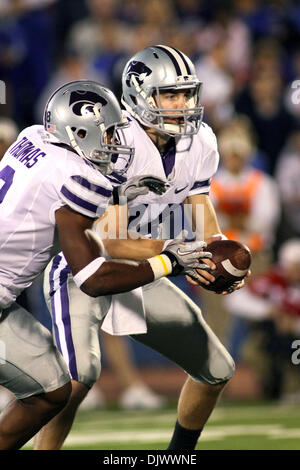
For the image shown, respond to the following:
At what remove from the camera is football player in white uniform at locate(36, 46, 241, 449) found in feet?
12.6

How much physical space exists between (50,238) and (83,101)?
0.51m

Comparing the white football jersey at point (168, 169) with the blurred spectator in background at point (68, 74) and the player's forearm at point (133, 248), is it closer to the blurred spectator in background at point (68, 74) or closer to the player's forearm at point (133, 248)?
the player's forearm at point (133, 248)

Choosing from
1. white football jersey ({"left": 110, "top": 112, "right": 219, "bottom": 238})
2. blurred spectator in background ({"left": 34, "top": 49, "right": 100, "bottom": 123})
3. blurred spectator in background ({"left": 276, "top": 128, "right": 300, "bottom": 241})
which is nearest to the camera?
white football jersey ({"left": 110, "top": 112, "right": 219, "bottom": 238})

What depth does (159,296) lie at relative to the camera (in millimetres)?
3971

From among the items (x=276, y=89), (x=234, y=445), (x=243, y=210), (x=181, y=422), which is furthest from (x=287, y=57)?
(x=181, y=422)

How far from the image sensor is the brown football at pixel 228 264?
372cm

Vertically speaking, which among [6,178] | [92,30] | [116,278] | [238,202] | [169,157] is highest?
[6,178]

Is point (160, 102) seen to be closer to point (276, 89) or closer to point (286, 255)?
point (286, 255)

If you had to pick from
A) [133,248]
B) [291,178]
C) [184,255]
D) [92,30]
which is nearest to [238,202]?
[291,178]

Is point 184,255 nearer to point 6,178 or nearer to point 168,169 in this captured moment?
point 168,169

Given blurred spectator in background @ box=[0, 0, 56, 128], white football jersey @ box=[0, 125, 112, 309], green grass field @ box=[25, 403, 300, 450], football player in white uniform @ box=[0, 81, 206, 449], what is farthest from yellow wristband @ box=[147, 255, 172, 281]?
blurred spectator in background @ box=[0, 0, 56, 128]

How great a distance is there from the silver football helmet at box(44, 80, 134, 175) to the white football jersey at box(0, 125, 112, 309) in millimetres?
55

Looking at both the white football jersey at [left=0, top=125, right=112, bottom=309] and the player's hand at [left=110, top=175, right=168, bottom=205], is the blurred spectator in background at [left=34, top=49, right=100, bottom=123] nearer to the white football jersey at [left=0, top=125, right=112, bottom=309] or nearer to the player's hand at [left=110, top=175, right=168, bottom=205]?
the player's hand at [left=110, top=175, right=168, bottom=205]

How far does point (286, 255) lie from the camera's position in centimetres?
643
